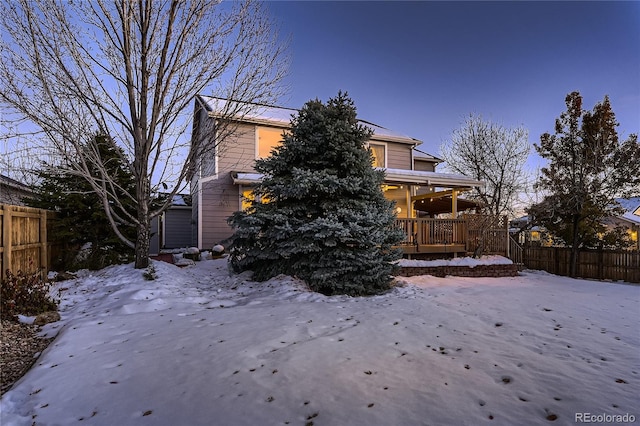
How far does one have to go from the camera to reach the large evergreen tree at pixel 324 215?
6352 mm

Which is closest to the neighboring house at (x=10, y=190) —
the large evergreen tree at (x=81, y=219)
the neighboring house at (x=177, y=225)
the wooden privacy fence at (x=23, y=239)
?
the large evergreen tree at (x=81, y=219)

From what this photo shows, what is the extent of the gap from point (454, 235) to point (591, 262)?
6.34 m

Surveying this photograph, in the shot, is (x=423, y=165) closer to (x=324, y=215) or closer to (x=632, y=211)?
(x=324, y=215)

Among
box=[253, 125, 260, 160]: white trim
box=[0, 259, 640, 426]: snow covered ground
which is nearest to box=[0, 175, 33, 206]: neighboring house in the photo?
box=[253, 125, 260, 160]: white trim

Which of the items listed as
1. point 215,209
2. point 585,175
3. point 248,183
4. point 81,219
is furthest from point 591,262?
point 81,219

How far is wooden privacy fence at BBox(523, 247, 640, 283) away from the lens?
11023 mm

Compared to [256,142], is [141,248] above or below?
below

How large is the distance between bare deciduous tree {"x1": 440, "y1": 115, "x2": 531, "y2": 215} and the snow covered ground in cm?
1416

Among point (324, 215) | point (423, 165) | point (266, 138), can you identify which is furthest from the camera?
point (423, 165)

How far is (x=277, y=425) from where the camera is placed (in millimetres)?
2010

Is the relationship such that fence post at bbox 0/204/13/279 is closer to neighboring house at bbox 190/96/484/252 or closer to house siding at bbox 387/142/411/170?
neighboring house at bbox 190/96/484/252

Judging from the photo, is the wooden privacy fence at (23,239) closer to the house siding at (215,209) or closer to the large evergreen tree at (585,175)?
the house siding at (215,209)

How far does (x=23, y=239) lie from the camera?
6.12 meters

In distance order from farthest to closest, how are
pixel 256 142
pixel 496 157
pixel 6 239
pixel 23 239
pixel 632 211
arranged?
pixel 632 211
pixel 496 157
pixel 256 142
pixel 23 239
pixel 6 239
